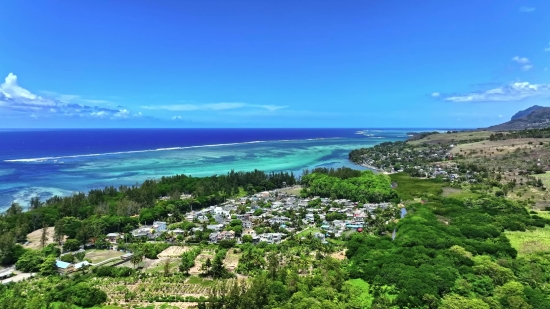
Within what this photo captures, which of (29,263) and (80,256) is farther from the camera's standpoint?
(80,256)

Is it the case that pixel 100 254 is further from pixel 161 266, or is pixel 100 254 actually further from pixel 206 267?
pixel 206 267

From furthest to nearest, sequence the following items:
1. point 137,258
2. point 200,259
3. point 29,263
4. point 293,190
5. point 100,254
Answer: point 293,190 → point 100,254 → point 200,259 → point 137,258 → point 29,263

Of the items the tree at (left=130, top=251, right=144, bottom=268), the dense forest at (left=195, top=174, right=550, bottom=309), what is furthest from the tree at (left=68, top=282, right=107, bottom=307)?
the dense forest at (left=195, top=174, right=550, bottom=309)

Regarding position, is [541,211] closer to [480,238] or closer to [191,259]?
[480,238]

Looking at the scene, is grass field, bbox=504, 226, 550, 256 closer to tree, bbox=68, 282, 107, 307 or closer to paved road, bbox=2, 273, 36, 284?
tree, bbox=68, 282, 107, 307

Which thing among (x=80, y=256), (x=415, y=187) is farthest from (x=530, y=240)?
(x=80, y=256)

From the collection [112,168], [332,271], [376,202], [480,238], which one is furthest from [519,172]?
[112,168]
